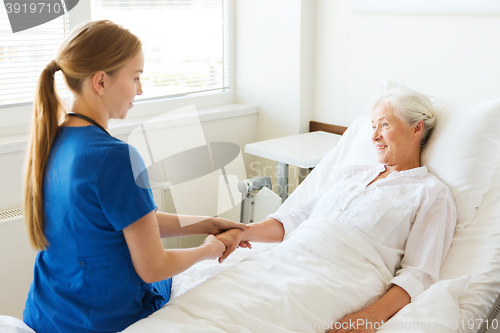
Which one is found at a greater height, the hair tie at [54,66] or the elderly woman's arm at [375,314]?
the hair tie at [54,66]

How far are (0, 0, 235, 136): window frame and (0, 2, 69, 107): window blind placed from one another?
42 millimetres

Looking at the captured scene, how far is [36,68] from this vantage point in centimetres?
214

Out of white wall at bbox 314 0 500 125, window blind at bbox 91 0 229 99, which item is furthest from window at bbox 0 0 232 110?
white wall at bbox 314 0 500 125

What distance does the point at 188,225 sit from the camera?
150 cm

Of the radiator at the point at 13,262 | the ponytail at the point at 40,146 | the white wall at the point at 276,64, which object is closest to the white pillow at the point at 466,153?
the white wall at the point at 276,64

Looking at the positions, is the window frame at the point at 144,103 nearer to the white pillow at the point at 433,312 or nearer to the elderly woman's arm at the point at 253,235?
the elderly woman's arm at the point at 253,235

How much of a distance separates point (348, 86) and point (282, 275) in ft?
4.81

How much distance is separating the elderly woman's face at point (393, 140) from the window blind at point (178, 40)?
1378 mm

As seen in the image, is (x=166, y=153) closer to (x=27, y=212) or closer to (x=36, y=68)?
(x=36, y=68)

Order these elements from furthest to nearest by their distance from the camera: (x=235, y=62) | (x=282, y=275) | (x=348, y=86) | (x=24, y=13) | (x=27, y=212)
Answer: (x=235, y=62) < (x=348, y=86) < (x=24, y=13) < (x=282, y=275) < (x=27, y=212)

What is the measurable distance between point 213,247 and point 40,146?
22.1 inches

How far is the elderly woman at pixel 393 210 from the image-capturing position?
4.51ft

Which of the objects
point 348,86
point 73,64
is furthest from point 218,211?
point 73,64

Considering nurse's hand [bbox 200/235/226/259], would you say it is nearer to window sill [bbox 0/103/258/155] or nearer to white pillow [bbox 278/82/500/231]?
white pillow [bbox 278/82/500/231]
